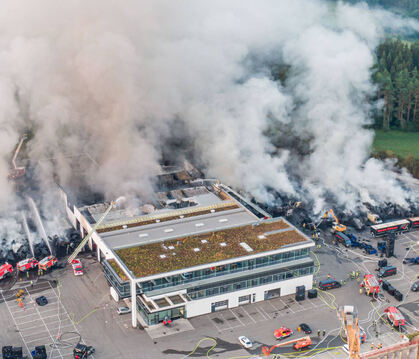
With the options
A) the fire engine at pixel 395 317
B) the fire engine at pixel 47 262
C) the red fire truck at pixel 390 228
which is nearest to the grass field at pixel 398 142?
the red fire truck at pixel 390 228

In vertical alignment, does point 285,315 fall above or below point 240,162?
below

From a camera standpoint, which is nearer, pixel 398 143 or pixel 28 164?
pixel 28 164

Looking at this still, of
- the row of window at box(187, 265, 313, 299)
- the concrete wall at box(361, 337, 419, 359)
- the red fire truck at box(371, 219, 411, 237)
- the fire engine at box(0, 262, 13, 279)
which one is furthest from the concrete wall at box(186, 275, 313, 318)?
the concrete wall at box(361, 337, 419, 359)

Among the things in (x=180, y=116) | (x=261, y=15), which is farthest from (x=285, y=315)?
(x=261, y=15)

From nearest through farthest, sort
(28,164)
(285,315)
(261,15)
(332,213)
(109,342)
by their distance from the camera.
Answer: (109,342), (285,315), (332,213), (28,164), (261,15)

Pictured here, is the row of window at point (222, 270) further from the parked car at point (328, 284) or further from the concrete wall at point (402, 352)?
the concrete wall at point (402, 352)

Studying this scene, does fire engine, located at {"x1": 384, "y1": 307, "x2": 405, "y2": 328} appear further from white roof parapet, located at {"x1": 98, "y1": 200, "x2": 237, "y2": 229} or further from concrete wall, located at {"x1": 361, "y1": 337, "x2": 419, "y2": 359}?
concrete wall, located at {"x1": 361, "y1": 337, "x2": 419, "y2": 359}

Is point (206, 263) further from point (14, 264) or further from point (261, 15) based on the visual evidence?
point (261, 15)

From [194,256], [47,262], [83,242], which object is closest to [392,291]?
[194,256]
